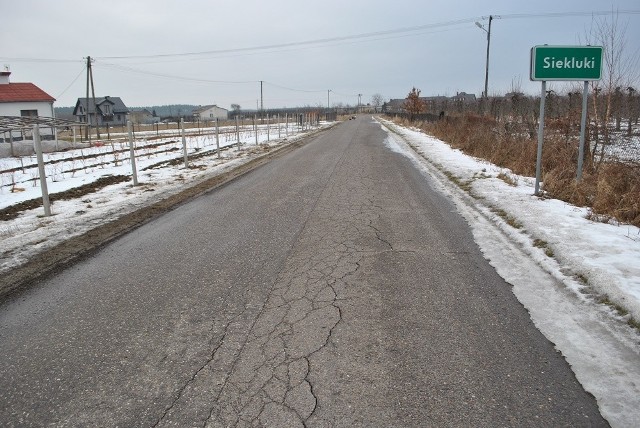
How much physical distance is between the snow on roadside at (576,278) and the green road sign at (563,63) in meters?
2.19

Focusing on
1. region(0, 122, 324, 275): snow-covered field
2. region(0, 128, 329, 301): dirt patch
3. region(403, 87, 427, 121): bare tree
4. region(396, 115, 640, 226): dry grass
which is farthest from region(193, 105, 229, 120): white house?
region(0, 128, 329, 301): dirt patch

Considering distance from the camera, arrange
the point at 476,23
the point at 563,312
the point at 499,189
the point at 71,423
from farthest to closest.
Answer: the point at 476,23
the point at 499,189
the point at 563,312
the point at 71,423

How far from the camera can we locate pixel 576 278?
14.7 ft

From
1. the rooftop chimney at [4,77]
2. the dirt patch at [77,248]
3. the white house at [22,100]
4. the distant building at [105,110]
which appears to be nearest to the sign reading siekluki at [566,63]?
the dirt patch at [77,248]

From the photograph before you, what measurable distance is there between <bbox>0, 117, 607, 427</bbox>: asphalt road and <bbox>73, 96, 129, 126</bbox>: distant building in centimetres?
8187

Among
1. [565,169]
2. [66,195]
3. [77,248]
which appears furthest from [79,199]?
[565,169]

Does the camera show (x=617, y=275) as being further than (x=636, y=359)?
Yes

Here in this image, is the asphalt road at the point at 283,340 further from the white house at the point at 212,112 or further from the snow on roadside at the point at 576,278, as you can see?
the white house at the point at 212,112

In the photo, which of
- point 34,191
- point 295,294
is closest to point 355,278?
point 295,294

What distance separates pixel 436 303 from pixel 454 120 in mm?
25539

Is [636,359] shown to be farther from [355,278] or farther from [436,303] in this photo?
[355,278]

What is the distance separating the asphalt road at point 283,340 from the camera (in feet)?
8.51

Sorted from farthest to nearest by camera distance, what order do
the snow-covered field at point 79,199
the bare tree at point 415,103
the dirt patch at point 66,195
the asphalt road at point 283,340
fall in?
the bare tree at point 415,103, the dirt patch at point 66,195, the snow-covered field at point 79,199, the asphalt road at point 283,340

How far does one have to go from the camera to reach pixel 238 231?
21.3 feet
